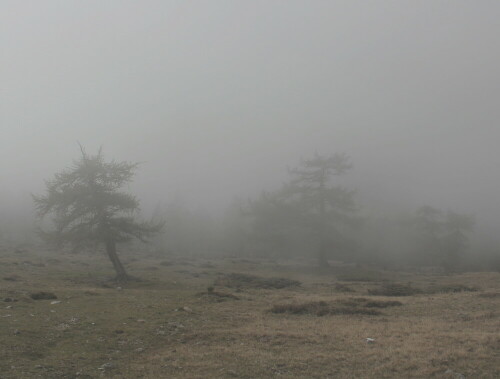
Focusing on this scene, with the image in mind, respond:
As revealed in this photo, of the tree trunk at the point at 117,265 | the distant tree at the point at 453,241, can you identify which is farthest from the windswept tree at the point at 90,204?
the distant tree at the point at 453,241

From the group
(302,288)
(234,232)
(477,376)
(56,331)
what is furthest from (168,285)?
(234,232)

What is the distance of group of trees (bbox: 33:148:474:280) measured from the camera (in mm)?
29312

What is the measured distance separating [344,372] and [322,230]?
119ft

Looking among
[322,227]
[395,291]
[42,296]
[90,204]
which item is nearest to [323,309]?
[395,291]

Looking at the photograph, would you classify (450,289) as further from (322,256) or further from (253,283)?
(322,256)

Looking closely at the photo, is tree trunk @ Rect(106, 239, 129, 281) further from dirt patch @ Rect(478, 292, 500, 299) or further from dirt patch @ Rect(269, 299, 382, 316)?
dirt patch @ Rect(478, 292, 500, 299)

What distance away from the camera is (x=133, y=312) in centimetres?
1567

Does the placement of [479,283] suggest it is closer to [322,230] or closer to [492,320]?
[492,320]

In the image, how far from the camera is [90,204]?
29266mm

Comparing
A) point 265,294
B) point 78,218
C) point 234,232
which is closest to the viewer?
point 265,294

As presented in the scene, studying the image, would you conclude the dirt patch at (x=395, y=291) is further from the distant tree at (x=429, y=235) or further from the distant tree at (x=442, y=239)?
the distant tree at (x=429, y=235)

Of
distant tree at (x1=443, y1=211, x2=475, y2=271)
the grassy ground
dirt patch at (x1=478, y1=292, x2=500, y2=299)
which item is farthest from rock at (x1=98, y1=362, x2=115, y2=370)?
distant tree at (x1=443, y1=211, x2=475, y2=271)

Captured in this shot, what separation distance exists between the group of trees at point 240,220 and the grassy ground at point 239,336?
31.9ft

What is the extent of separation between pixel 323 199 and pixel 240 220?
102ft
